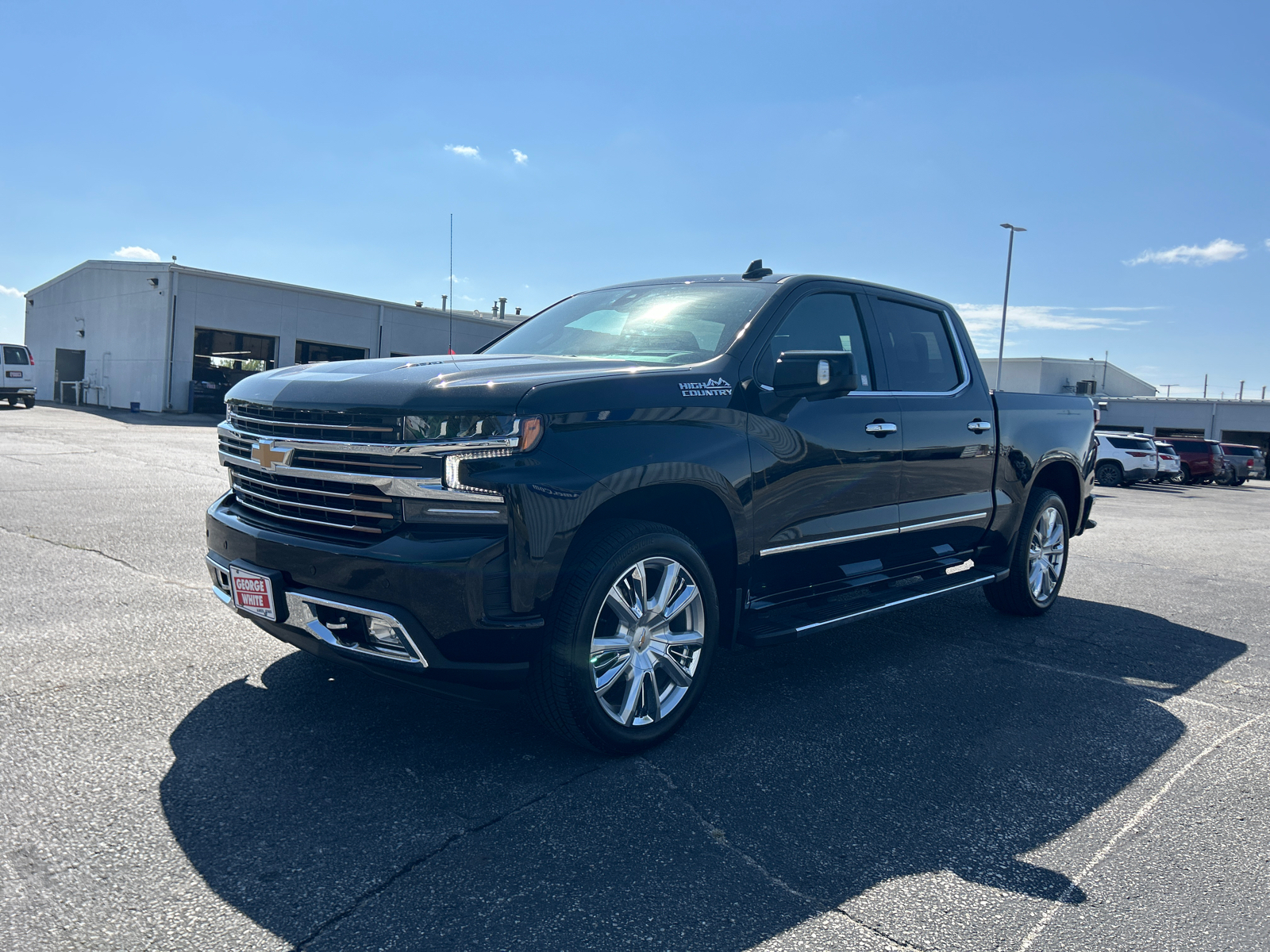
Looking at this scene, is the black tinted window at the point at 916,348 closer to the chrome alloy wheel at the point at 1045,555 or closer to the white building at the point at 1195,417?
the chrome alloy wheel at the point at 1045,555

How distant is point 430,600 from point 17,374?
3054 cm

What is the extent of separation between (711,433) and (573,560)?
788mm

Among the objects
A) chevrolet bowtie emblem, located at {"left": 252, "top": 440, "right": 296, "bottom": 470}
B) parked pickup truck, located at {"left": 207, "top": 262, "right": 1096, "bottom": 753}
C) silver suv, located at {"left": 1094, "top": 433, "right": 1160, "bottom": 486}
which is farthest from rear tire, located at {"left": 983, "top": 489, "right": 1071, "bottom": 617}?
silver suv, located at {"left": 1094, "top": 433, "right": 1160, "bottom": 486}

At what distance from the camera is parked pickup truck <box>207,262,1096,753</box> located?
3000 mm

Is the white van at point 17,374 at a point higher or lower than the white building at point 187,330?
lower

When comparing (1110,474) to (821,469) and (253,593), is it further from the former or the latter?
(253,593)

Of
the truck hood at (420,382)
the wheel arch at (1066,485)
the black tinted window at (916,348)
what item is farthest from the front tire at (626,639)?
the wheel arch at (1066,485)

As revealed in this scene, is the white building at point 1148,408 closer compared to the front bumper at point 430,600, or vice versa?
the front bumper at point 430,600

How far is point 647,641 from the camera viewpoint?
11.3 ft

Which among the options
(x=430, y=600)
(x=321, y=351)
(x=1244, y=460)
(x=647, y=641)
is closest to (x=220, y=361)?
(x=321, y=351)

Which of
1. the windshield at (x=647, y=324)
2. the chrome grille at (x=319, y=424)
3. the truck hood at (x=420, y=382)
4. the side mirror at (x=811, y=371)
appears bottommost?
the chrome grille at (x=319, y=424)

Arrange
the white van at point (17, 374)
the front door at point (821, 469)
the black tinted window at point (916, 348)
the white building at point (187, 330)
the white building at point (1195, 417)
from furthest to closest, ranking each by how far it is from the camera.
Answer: the white building at point (1195, 417) < the white building at point (187, 330) < the white van at point (17, 374) < the black tinted window at point (916, 348) < the front door at point (821, 469)

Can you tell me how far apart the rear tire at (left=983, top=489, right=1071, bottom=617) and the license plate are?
4333 mm

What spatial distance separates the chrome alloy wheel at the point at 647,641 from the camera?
3.32 meters
